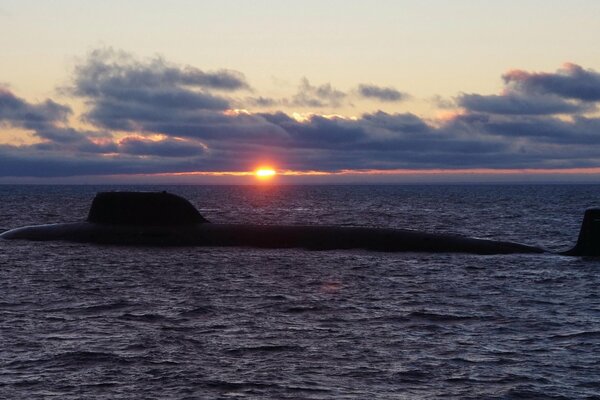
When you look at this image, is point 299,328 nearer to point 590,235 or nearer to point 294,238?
point 590,235

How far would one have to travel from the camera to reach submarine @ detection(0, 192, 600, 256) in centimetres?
4362

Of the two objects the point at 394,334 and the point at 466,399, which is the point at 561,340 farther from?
the point at 466,399

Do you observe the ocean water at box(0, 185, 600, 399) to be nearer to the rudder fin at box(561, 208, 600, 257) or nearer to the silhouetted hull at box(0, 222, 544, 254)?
the rudder fin at box(561, 208, 600, 257)

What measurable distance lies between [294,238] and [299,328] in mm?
22973

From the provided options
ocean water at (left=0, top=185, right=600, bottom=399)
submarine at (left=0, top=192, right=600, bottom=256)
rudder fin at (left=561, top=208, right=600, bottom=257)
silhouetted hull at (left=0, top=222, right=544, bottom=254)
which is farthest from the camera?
submarine at (left=0, top=192, right=600, bottom=256)

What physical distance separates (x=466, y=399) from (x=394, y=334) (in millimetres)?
6160

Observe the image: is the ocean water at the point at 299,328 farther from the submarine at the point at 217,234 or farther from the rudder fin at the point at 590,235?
the submarine at the point at 217,234

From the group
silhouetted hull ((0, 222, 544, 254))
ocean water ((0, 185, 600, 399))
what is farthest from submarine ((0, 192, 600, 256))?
ocean water ((0, 185, 600, 399))

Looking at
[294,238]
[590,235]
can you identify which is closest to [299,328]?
[590,235]

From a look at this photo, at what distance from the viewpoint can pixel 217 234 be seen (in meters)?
45.6

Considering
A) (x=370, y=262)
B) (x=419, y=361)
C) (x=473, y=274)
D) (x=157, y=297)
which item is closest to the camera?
(x=419, y=361)

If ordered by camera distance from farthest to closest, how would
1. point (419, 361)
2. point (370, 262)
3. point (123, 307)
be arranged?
point (370, 262) → point (123, 307) → point (419, 361)

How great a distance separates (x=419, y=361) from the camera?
18.9 m

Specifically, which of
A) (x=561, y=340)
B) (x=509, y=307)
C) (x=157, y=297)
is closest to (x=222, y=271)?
(x=157, y=297)
